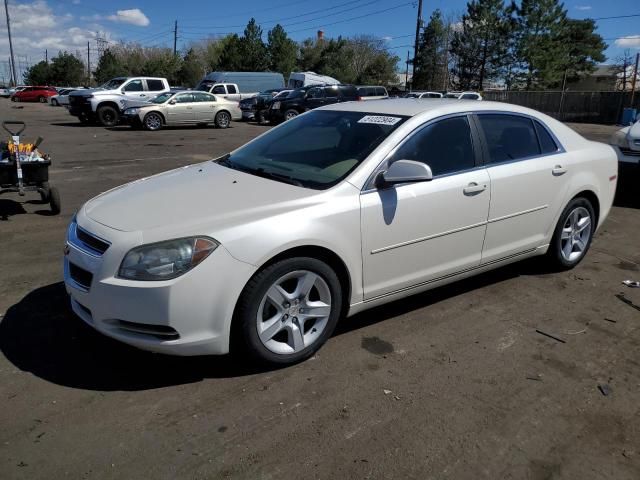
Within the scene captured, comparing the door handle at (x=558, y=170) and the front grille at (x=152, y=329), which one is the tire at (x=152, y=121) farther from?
the front grille at (x=152, y=329)

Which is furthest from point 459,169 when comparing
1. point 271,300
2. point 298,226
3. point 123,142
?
point 123,142

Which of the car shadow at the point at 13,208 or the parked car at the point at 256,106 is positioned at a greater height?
the parked car at the point at 256,106

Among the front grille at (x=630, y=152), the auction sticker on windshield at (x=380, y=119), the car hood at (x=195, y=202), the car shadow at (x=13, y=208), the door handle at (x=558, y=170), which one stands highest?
the auction sticker on windshield at (x=380, y=119)

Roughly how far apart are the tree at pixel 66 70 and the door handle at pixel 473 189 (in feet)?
276

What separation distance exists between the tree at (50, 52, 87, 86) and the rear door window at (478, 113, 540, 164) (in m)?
83.6

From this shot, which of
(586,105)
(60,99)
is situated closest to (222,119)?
(60,99)

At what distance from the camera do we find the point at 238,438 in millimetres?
2627

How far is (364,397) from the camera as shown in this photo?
2980 mm

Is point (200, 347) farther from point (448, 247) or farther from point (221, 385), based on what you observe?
point (448, 247)

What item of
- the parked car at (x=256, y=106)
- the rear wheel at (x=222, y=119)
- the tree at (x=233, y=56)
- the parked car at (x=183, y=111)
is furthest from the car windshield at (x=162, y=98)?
the tree at (x=233, y=56)

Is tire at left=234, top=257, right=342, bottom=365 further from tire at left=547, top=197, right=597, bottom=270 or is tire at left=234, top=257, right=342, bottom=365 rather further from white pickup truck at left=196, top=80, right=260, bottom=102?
white pickup truck at left=196, top=80, right=260, bottom=102

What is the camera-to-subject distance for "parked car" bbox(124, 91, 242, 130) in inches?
→ 816

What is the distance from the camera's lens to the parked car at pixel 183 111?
20.7 metres

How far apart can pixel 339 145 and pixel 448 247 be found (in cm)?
109
